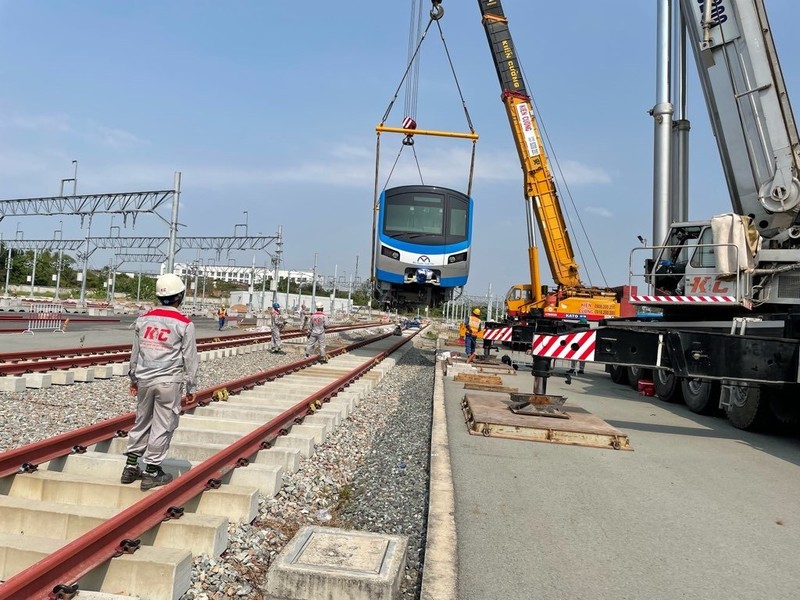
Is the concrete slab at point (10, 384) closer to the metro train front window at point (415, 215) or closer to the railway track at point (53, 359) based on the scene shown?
the railway track at point (53, 359)

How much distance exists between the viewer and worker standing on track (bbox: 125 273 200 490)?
14.9 ft

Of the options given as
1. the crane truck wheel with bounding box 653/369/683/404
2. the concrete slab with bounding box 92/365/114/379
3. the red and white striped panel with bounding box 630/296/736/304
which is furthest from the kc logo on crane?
the crane truck wheel with bounding box 653/369/683/404

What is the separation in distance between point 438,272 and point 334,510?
432 inches

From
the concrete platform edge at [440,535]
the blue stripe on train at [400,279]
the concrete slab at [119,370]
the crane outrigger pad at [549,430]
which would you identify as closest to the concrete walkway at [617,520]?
the concrete platform edge at [440,535]

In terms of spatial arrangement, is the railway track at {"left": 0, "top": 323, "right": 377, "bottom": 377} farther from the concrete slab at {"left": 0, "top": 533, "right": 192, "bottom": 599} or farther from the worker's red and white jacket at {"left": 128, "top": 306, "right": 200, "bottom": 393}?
the concrete slab at {"left": 0, "top": 533, "right": 192, "bottom": 599}

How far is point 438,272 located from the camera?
51.3 feet

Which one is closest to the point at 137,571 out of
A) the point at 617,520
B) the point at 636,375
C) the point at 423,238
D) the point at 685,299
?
the point at 617,520

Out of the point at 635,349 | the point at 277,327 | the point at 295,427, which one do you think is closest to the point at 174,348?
the point at 295,427

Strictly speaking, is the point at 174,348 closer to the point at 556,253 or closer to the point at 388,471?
the point at 388,471

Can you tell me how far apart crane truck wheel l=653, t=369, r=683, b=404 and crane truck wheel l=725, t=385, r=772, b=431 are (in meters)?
2.31

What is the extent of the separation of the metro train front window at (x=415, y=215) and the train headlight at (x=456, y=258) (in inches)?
25.9

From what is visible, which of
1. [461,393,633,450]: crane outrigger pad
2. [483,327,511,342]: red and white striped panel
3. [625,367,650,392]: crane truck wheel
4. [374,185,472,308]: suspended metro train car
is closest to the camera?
[461,393,633,450]: crane outrigger pad

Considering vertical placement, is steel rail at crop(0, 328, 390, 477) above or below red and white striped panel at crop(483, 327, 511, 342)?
below

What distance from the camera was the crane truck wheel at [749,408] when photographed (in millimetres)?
8781
